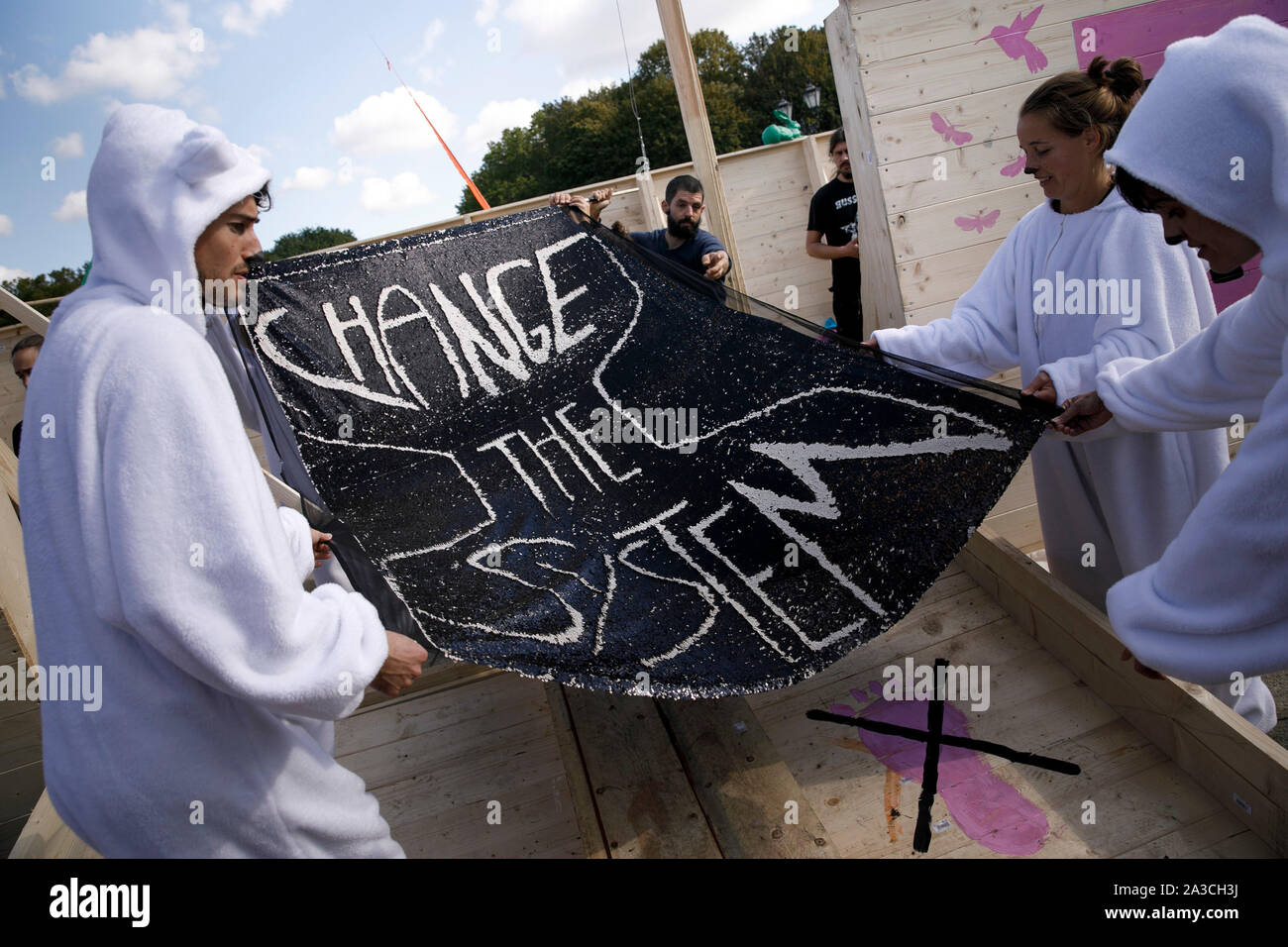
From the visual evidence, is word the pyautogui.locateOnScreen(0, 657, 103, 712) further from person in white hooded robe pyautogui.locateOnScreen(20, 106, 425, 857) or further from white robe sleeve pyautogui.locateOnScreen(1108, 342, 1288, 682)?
white robe sleeve pyautogui.locateOnScreen(1108, 342, 1288, 682)

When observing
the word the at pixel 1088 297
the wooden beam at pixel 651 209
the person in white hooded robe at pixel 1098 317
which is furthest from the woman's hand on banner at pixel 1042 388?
the wooden beam at pixel 651 209

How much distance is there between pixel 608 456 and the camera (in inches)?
117

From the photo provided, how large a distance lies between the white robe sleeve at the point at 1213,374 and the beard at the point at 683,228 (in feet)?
7.97

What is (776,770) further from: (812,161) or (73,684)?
(812,161)

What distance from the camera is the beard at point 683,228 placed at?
173 inches

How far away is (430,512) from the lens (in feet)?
9.50

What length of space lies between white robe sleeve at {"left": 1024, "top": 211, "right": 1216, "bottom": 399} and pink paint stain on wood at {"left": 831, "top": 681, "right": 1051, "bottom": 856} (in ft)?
3.50

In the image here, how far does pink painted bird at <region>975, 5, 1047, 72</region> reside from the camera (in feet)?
13.0

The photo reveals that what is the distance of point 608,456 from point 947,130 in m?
2.41

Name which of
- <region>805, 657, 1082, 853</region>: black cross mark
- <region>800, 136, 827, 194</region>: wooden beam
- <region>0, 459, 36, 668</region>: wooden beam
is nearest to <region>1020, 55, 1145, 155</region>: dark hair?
<region>805, 657, 1082, 853</region>: black cross mark

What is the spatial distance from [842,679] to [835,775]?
1.44 ft

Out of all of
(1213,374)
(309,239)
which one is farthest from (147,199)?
(309,239)

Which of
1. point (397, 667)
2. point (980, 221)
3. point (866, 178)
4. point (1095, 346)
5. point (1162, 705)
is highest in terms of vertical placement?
point (866, 178)
